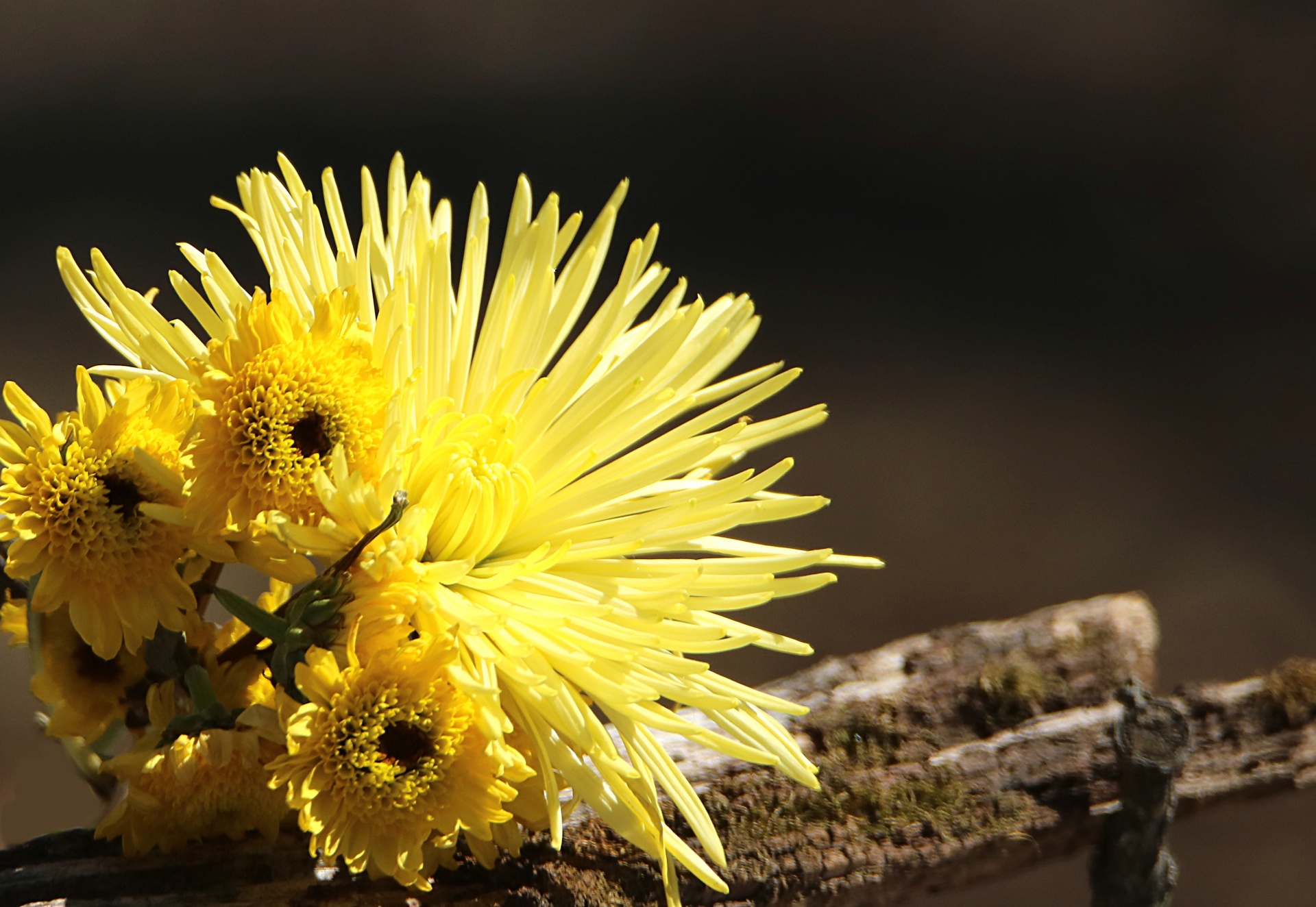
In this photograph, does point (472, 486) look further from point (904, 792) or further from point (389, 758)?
point (904, 792)

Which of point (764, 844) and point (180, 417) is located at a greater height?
point (180, 417)

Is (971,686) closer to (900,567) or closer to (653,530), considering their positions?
(653,530)

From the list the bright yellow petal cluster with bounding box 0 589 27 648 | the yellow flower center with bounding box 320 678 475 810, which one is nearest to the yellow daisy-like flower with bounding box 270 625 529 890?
the yellow flower center with bounding box 320 678 475 810

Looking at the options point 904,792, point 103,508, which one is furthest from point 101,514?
point 904,792

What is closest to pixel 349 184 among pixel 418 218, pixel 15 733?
pixel 15 733

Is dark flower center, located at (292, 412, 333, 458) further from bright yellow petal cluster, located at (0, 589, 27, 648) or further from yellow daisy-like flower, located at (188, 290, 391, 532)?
bright yellow petal cluster, located at (0, 589, 27, 648)

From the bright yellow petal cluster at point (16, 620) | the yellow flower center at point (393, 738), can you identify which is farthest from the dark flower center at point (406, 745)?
the bright yellow petal cluster at point (16, 620)
